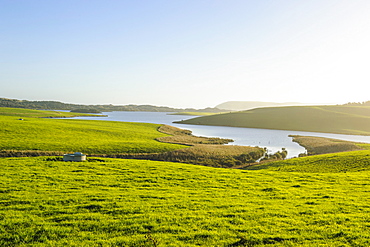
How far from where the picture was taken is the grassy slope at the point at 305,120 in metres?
123

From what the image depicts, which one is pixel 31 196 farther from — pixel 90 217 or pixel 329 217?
pixel 329 217

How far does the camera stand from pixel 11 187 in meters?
17.2

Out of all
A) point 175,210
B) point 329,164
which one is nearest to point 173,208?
point 175,210

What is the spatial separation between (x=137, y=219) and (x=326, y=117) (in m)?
153

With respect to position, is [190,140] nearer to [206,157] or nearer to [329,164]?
[206,157]

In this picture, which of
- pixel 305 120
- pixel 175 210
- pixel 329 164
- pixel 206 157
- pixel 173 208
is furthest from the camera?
pixel 305 120

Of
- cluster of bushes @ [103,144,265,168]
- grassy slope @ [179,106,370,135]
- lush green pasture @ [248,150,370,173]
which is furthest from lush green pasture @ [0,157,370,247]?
grassy slope @ [179,106,370,135]

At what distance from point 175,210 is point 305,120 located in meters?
143

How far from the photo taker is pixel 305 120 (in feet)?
457

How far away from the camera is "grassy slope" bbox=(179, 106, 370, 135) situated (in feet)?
405

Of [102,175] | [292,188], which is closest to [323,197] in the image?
[292,188]

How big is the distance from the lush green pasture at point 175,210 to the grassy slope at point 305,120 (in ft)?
371

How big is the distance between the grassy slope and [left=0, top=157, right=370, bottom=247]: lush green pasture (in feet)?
371

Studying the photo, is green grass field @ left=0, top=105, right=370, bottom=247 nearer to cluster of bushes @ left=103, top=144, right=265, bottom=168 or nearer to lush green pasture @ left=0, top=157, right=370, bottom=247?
lush green pasture @ left=0, top=157, right=370, bottom=247
